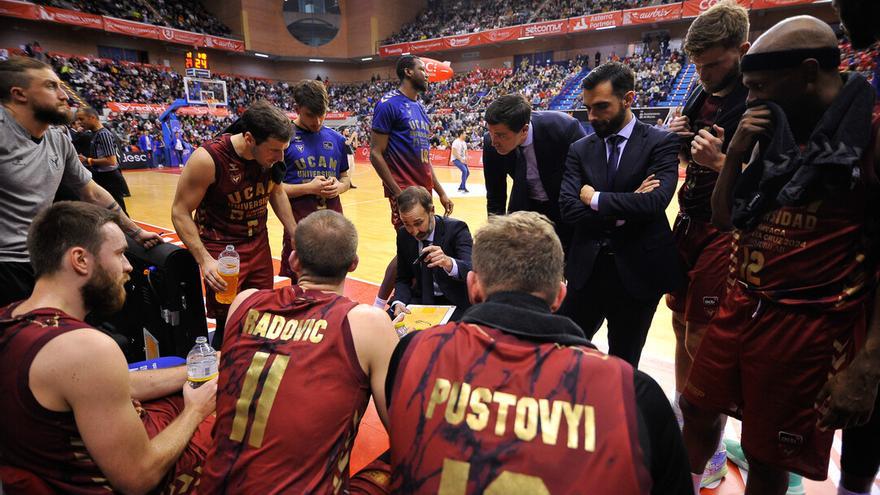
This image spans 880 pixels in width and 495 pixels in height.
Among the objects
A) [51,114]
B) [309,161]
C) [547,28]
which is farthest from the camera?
[547,28]

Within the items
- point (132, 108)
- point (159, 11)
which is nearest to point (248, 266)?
point (132, 108)

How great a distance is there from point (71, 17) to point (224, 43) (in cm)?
863

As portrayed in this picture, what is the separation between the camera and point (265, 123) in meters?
3.02

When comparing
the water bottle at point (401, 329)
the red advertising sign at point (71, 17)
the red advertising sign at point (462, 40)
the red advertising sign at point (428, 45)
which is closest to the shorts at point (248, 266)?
the water bottle at point (401, 329)

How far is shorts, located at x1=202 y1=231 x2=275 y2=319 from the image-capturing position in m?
3.34

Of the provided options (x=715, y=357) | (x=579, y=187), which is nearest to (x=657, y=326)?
(x=579, y=187)

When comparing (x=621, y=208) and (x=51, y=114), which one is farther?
(x=51, y=114)

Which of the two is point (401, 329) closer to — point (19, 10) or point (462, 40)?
point (19, 10)

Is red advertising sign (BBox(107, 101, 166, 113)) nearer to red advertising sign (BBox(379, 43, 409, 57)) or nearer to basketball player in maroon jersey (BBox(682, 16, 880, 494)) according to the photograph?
red advertising sign (BBox(379, 43, 409, 57))

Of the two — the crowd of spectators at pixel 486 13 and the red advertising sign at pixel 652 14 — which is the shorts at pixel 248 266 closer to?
the red advertising sign at pixel 652 14

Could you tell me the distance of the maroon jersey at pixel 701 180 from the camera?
2354 millimetres

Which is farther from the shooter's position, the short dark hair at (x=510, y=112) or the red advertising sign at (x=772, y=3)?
the red advertising sign at (x=772, y=3)

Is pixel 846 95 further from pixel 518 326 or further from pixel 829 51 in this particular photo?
pixel 518 326

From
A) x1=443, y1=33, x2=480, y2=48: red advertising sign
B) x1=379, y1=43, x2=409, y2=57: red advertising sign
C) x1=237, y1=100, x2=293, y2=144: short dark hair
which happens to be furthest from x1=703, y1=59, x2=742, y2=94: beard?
x1=379, y1=43, x2=409, y2=57: red advertising sign
